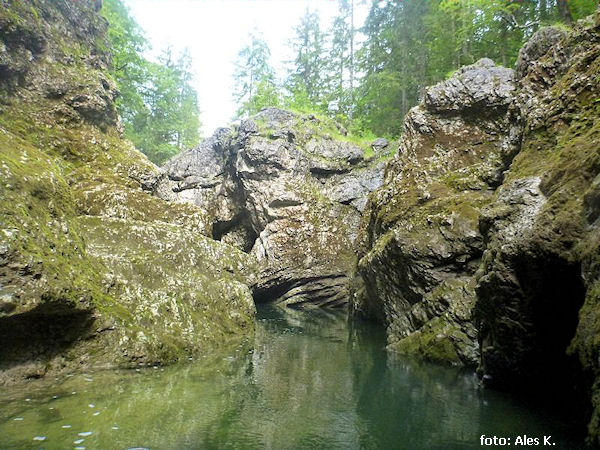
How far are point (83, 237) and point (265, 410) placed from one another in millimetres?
5772

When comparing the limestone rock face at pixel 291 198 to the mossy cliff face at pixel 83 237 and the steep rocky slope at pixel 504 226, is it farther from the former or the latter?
the mossy cliff face at pixel 83 237

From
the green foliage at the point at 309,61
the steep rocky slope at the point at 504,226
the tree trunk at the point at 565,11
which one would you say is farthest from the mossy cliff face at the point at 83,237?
the green foliage at the point at 309,61

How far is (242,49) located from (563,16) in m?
28.7

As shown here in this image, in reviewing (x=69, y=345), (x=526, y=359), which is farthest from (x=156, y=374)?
(x=526, y=359)

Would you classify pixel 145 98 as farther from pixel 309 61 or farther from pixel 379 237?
pixel 379 237

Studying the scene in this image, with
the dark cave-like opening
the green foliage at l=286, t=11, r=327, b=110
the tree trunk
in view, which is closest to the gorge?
the dark cave-like opening

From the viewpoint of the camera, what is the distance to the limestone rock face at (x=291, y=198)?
20.8 m

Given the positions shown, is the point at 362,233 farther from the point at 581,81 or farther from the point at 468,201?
the point at 581,81

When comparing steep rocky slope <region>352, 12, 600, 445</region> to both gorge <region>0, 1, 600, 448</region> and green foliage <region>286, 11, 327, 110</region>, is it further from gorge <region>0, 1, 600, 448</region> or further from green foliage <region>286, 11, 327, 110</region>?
green foliage <region>286, 11, 327, 110</region>

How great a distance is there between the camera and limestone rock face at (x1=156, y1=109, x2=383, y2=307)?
20781mm

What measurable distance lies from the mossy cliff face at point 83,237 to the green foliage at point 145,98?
710 centimetres

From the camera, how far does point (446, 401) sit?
6.32 meters

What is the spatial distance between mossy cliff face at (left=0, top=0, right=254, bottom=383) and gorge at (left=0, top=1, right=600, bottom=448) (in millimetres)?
42

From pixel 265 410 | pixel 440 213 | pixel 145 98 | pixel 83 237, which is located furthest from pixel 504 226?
pixel 145 98
